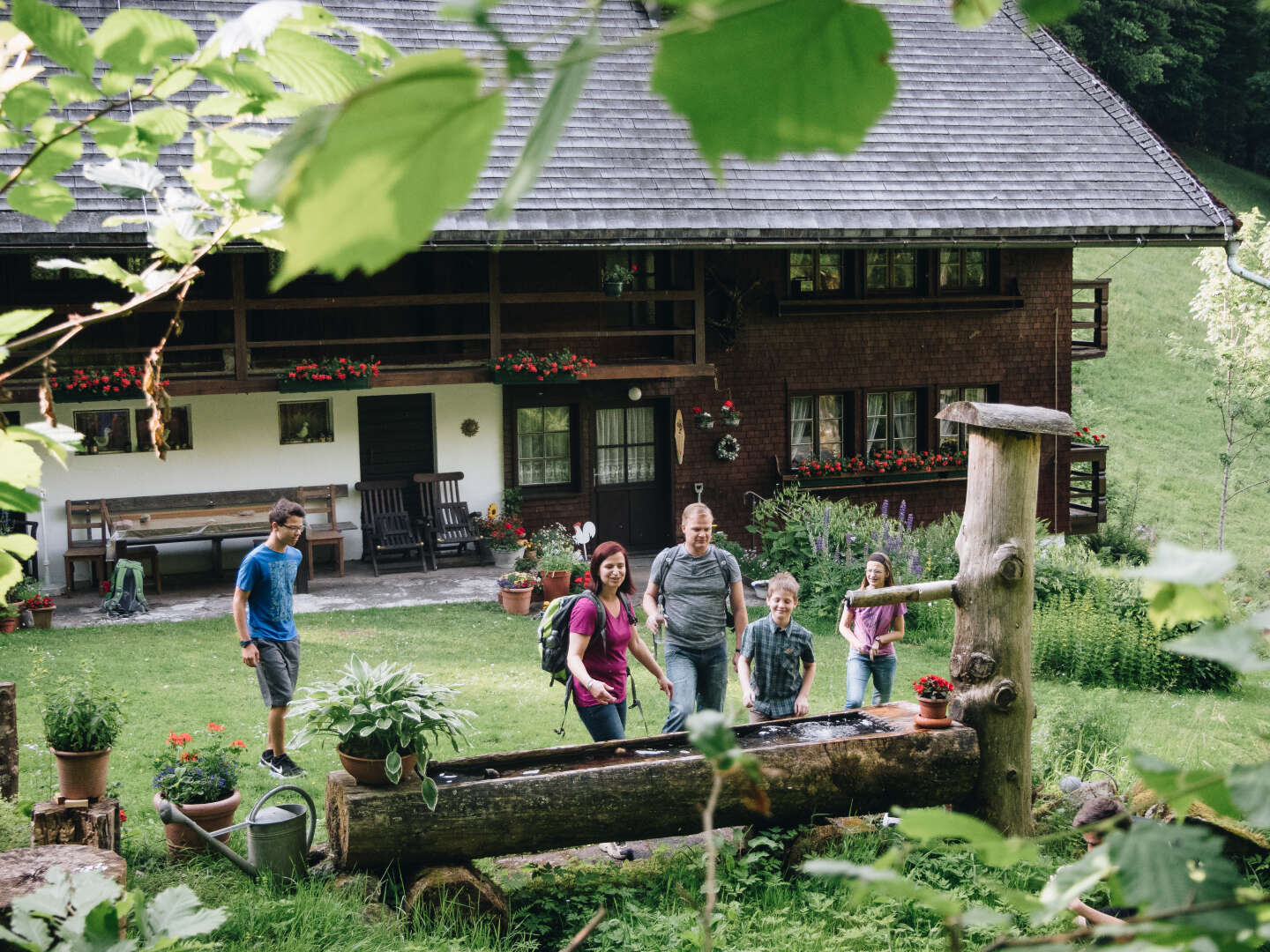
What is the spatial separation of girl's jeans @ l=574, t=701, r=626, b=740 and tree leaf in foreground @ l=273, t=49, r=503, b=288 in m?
6.71

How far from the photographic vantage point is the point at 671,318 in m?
16.3

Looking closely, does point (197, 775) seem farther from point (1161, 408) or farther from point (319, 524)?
point (1161, 408)

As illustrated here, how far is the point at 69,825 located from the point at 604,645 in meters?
2.86

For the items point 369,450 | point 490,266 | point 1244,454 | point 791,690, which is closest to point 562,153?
point 490,266

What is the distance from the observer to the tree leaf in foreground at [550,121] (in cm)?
43

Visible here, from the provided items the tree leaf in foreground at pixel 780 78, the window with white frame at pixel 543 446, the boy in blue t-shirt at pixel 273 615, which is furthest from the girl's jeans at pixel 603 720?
the window with white frame at pixel 543 446

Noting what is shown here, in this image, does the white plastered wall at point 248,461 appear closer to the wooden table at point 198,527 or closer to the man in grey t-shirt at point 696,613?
the wooden table at point 198,527

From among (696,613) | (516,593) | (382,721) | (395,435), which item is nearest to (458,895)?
(382,721)

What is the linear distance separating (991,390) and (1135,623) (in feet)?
18.7

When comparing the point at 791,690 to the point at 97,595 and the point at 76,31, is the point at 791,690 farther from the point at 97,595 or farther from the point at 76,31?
the point at 97,595

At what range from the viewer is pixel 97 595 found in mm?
13688

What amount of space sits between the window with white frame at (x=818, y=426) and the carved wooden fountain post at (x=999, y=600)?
9.82m

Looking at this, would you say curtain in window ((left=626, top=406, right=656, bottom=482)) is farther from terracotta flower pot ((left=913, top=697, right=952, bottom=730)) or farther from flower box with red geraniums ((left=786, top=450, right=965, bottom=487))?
terracotta flower pot ((left=913, top=697, right=952, bottom=730))

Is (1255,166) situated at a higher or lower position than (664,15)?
higher
